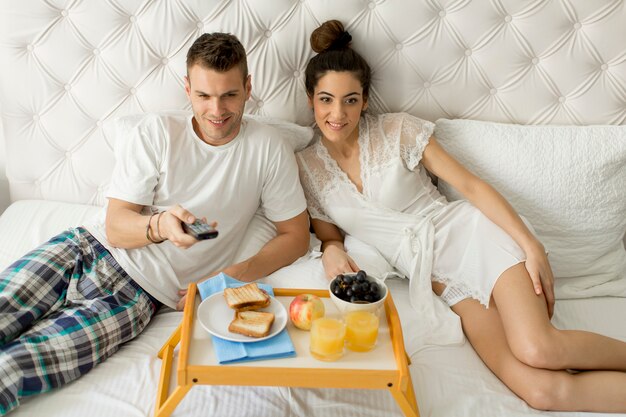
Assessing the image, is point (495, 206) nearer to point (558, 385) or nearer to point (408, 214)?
point (408, 214)

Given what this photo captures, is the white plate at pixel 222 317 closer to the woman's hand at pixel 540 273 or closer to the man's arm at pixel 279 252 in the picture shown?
the man's arm at pixel 279 252

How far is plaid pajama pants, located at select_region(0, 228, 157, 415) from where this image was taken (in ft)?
4.51

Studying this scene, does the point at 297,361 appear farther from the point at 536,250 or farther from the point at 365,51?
the point at 365,51

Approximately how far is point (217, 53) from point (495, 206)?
975 mm

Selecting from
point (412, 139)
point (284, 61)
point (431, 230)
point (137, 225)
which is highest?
point (284, 61)

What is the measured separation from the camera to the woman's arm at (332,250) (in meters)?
1.79

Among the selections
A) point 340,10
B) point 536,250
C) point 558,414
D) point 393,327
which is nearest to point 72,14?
point 340,10

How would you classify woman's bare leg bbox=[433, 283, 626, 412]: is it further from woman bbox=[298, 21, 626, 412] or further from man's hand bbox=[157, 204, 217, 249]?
man's hand bbox=[157, 204, 217, 249]

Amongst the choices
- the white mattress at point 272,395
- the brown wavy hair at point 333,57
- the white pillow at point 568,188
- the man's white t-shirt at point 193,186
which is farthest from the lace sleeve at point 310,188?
the white pillow at point 568,188

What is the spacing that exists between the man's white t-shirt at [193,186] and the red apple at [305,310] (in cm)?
51

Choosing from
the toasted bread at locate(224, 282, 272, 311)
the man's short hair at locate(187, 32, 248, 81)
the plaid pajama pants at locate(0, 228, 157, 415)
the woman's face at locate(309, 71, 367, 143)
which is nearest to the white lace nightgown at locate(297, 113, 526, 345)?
the woman's face at locate(309, 71, 367, 143)

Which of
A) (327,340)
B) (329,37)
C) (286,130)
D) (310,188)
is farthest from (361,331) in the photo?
(329,37)

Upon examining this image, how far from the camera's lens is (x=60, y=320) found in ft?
4.98

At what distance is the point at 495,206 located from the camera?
6.05 ft
